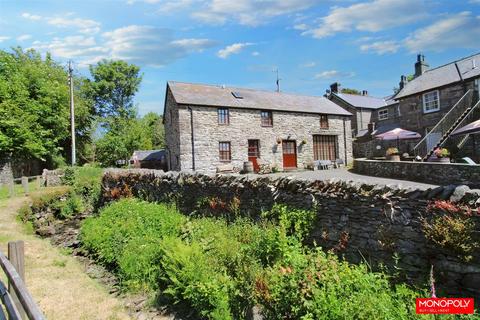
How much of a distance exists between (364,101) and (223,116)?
2319 centimetres

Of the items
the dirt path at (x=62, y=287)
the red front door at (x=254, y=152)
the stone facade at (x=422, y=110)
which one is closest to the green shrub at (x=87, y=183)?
the dirt path at (x=62, y=287)

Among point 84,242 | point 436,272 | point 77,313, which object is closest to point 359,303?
point 436,272

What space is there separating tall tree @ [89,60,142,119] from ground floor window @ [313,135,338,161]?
29484 millimetres

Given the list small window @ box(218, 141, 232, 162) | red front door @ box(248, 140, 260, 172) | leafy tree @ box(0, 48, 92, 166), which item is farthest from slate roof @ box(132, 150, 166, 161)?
red front door @ box(248, 140, 260, 172)

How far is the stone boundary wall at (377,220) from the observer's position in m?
4.71

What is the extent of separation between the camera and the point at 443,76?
78.5 feet

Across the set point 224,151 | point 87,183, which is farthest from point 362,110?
point 87,183

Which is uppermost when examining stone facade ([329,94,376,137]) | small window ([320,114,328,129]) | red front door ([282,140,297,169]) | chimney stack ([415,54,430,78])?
chimney stack ([415,54,430,78])

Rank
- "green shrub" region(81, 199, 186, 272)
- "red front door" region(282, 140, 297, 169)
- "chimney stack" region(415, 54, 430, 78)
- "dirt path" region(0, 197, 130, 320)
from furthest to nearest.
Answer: "chimney stack" region(415, 54, 430, 78), "red front door" region(282, 140, 297, 169), "green shrub" region(81, 199, 186, 272), "dirt path" region(0, 197, 130, 320)

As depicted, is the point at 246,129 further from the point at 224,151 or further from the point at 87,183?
the point at 87,183

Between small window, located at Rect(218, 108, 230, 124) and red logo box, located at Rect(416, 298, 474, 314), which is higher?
small window, located at Rect(218, 108, 230, 124)

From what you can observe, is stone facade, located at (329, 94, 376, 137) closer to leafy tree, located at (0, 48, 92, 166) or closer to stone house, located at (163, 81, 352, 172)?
stone house, located at (163, 81, 352, 172)

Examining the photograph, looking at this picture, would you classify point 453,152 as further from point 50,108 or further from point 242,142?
point 50,108

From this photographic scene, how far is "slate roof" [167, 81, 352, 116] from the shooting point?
23.1 meters
